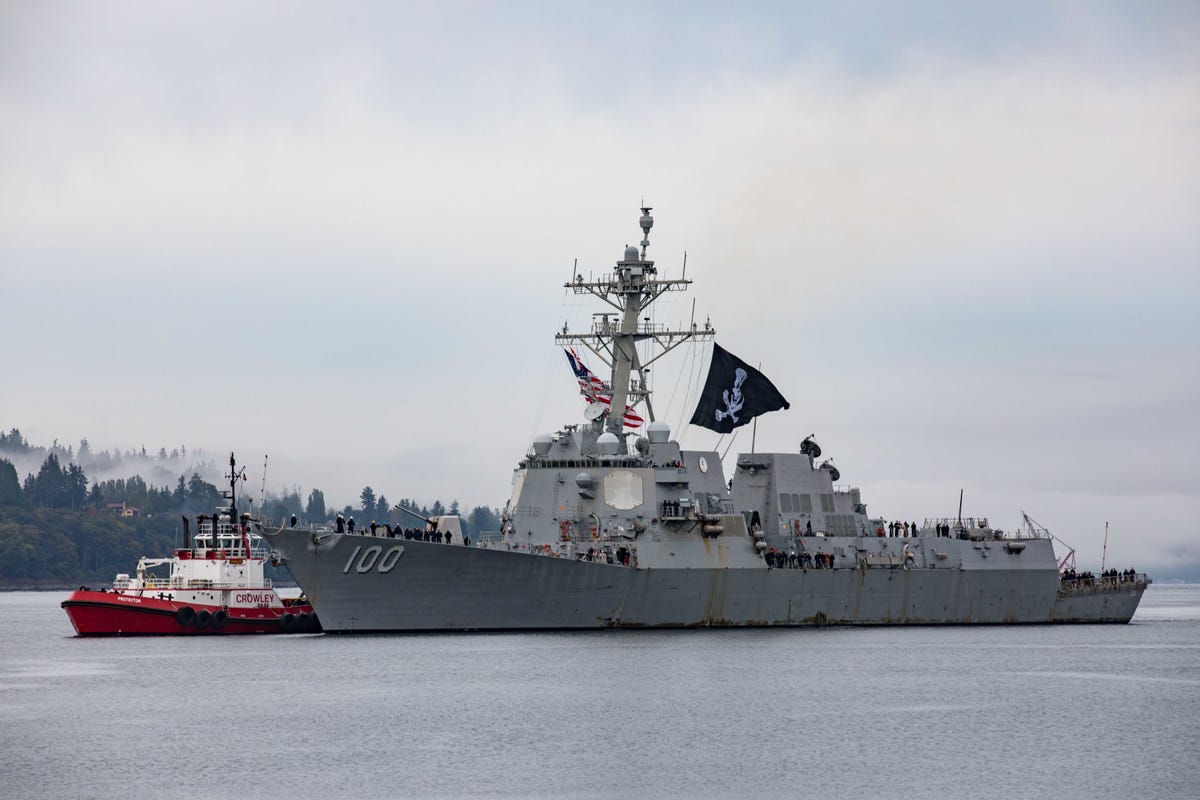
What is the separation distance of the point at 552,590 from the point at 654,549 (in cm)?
313

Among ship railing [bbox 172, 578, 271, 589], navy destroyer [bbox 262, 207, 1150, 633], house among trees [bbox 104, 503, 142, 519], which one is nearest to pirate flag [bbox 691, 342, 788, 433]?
navy destroyer [bbox 262, 207, 1150, 633]

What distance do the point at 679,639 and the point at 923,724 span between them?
11507mm

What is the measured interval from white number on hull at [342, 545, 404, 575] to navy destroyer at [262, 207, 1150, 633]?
1.3 inches

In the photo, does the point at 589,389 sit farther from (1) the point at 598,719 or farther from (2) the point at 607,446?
(1) the point at 598,719

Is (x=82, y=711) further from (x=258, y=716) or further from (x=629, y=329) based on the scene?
(x=629, y=329)

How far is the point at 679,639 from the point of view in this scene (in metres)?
38.0

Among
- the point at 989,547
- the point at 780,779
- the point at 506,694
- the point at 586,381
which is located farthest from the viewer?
the point at 989,547

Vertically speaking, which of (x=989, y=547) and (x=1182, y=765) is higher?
(x=989, y=547)

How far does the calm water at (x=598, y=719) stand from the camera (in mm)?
22188

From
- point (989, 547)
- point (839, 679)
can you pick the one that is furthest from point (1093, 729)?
point (989, 547)

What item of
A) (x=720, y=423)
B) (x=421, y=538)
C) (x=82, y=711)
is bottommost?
(x=82, y=711)

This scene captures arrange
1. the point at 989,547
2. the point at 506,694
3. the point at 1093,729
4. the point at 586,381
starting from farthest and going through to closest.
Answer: the point at 989,547, the point at 586,381, the point at 506,694, the point at 1093,729

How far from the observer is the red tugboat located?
42.8 meters

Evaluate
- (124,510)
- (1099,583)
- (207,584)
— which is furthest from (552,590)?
(124,510)
